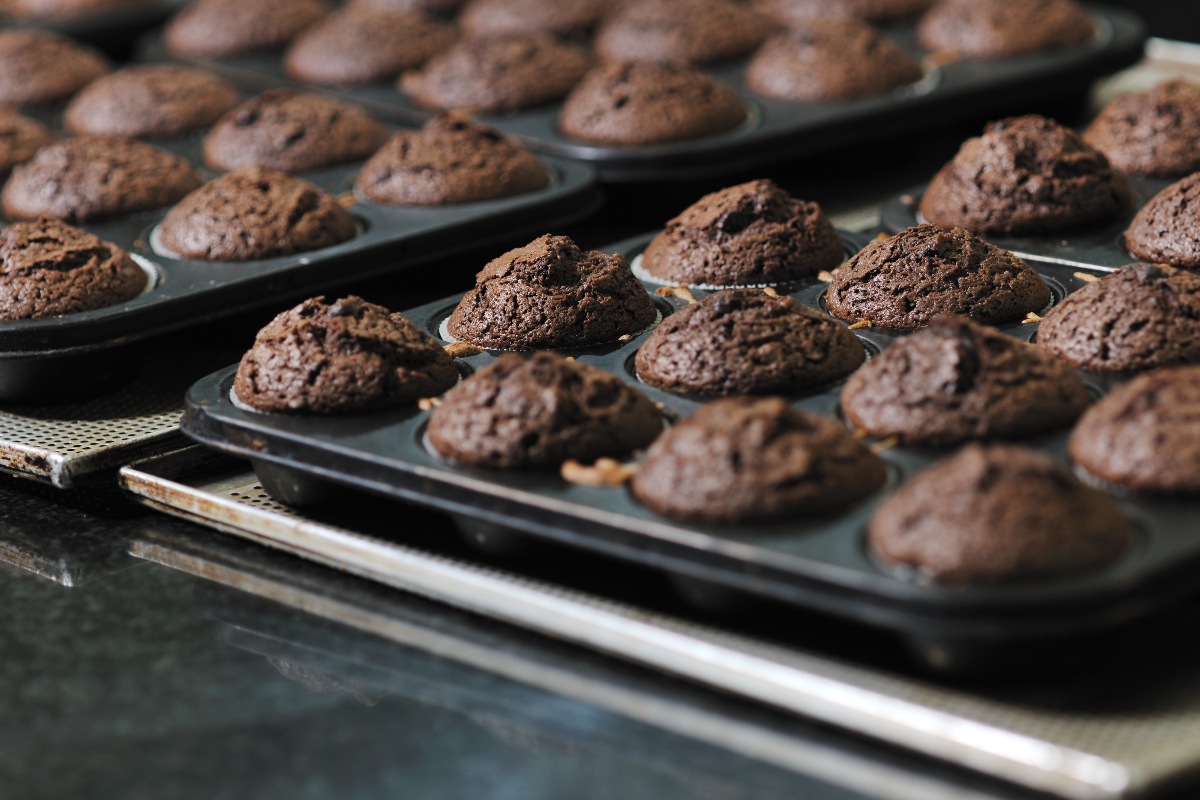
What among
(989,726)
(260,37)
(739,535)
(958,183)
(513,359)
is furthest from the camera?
(260,37)

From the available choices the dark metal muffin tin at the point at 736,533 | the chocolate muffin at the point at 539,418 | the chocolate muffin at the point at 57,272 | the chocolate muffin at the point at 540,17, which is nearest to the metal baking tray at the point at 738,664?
the dark metal muffin tin at the point at 736,533

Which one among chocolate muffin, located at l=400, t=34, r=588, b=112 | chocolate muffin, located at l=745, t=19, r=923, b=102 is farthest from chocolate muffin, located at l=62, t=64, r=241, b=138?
chocolate muffin, located at l=745, t=19, r=923, b=102

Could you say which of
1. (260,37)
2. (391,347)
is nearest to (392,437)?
(391,347)

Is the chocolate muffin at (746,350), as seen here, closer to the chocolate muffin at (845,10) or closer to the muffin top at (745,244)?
the muffin top at (745,244)

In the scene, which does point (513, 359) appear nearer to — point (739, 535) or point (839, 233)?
point (739, 535)

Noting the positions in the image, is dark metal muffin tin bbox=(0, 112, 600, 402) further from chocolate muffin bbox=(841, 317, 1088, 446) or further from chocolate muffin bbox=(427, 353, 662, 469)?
chocolate muffin bbox=(841, 317, 1088, 446)
